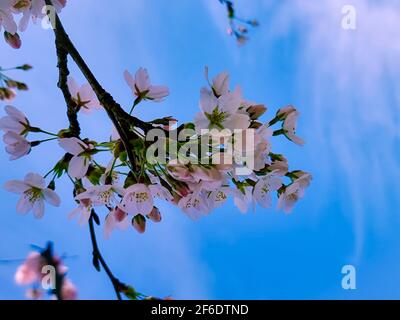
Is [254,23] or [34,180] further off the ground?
[254,23]

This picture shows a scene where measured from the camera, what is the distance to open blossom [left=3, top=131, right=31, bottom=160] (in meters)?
0.90

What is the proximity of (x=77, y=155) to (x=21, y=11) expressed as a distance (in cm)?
41

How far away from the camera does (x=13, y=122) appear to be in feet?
3.07

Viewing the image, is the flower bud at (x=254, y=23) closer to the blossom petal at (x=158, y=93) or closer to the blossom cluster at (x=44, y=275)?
the blossom petal at (x=158, y=93)

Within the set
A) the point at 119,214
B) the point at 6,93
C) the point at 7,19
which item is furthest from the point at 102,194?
the point at 6,93

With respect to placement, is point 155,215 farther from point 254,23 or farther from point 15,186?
point 254,23

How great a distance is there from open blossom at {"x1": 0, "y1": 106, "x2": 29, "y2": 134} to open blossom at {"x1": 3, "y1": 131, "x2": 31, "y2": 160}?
3 centimetres

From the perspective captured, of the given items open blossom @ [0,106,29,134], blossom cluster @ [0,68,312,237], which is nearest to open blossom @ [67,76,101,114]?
blossom cluster @ [0,68,312,237]

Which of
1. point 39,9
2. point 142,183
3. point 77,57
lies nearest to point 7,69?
point 39,9

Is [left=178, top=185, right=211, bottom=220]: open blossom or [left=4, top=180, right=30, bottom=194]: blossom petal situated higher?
[left=4, top=180, right=30, bottom=194]: blossom petal

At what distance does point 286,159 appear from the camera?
0.94 metres

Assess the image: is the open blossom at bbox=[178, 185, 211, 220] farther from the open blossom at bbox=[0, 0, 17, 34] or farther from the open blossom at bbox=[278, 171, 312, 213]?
the open blossom at bbox=[0, 0, 17, 34]
